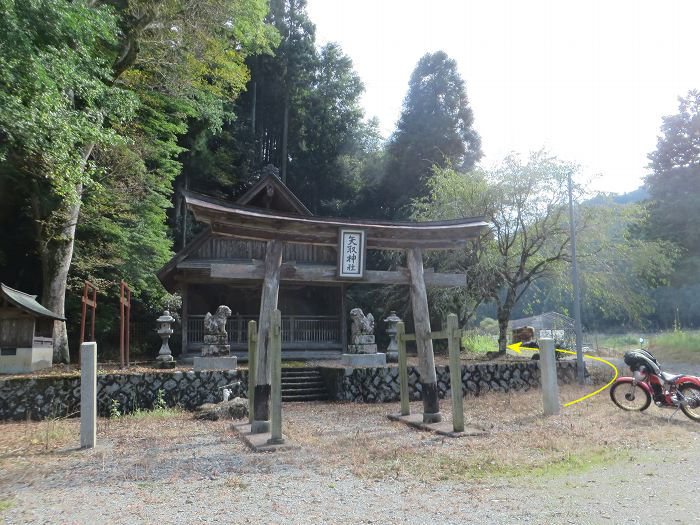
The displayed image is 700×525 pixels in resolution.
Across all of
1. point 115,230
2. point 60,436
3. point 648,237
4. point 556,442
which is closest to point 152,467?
point 60,436

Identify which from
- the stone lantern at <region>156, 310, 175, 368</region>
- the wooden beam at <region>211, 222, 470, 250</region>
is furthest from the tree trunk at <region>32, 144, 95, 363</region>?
the wooden beam at <region>211, 222, 470, 250</region>

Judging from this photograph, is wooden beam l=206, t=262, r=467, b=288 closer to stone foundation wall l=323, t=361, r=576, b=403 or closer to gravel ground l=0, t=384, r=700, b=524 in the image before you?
gravel ground l=0, t=384, r=700, b=524

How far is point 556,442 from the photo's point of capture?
23.7 ft

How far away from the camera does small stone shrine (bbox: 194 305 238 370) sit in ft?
41.8

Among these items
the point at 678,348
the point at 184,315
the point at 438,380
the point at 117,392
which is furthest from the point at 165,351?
the point at 678,348

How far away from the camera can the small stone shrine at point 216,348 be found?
1275 cm

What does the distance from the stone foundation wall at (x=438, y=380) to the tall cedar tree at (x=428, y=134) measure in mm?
14969

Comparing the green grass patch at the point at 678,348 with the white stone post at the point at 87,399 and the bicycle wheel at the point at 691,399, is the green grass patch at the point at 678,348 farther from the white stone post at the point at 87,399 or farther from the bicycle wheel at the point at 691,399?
the white stone post at the point at 87,399

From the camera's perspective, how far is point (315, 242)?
984 cm

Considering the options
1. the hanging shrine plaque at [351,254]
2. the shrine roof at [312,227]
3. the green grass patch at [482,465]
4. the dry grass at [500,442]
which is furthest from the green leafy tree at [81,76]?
the green grass patch at [482,465]

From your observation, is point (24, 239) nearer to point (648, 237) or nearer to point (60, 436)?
point (60, 436)

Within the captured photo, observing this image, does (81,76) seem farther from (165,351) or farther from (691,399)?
(691,399)

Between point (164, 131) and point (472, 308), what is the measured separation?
50.0ft

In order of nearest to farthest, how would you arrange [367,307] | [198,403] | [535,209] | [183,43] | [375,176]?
[198,403] < [183,43] < [535,209] < [367,307] < [375,176]
